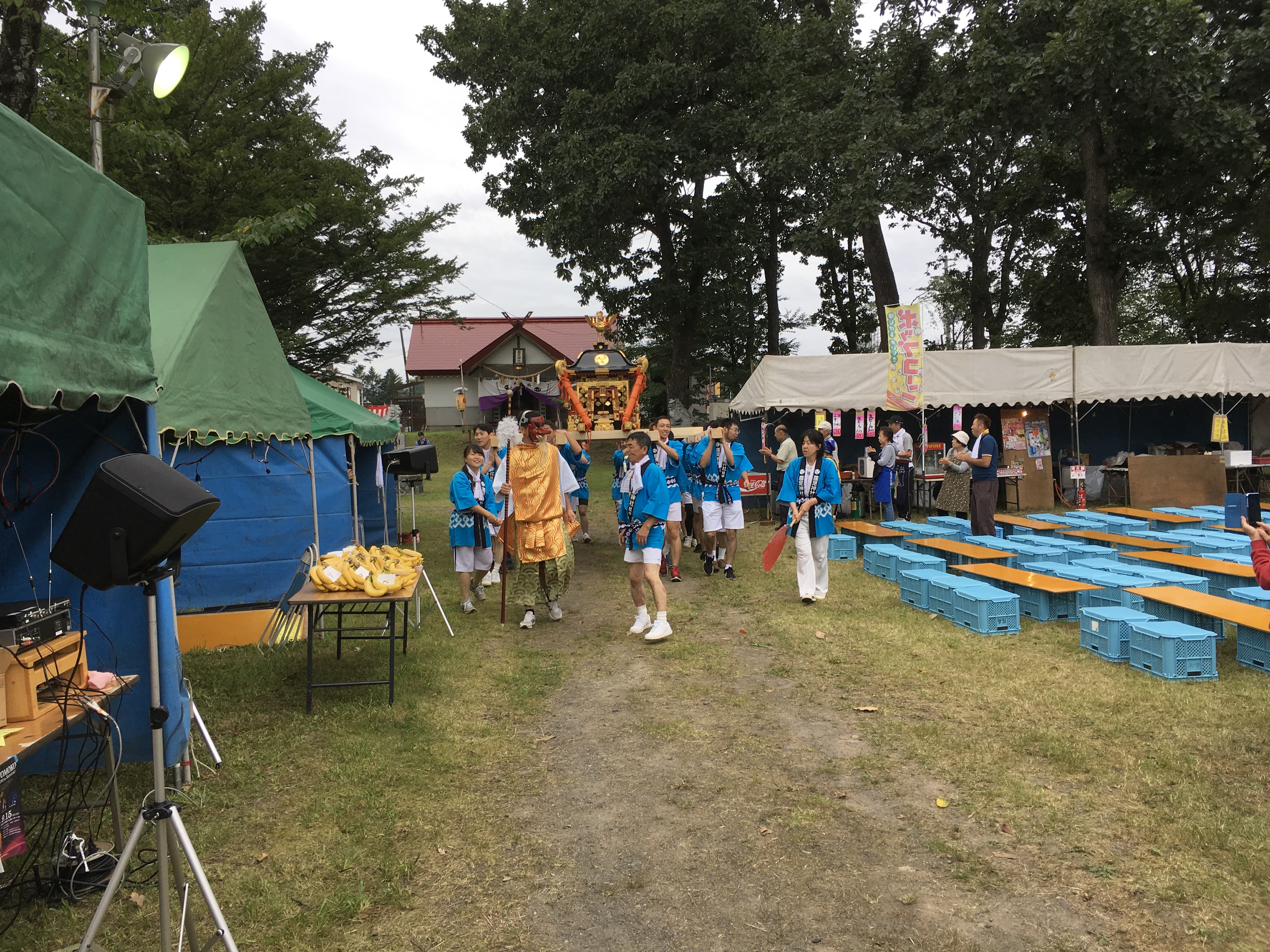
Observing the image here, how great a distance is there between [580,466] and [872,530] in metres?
4.47

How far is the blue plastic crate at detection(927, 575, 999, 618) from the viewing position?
26.8ft

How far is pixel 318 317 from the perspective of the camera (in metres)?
15.5

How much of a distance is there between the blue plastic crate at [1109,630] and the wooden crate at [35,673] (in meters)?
6.83

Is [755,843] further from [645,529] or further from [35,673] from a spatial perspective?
[645,529]

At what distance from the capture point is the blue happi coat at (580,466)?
1230 cm

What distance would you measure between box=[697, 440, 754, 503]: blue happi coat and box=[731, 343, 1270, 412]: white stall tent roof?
17.8 ft

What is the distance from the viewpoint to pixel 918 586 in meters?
8.80

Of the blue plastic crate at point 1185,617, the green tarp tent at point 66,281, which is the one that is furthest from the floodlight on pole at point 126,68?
the blue plastic crate at point 1185,617

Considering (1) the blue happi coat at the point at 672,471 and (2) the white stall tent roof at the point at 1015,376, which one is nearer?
(1) the blue happi coat at the point at 672,471

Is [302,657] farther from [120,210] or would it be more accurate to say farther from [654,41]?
[654,41]

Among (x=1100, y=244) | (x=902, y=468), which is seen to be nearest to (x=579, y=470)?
(x=902, y=468)

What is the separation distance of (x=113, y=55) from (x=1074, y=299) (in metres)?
26.1

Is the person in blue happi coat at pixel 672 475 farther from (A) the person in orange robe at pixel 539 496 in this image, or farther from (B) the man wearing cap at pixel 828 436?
(B) the man wearing cap at pixel 828 436

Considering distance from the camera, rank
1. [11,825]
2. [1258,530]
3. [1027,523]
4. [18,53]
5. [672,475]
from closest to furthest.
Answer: [11,825], [1258,530], [18,53], [672,475], [1027,523]
